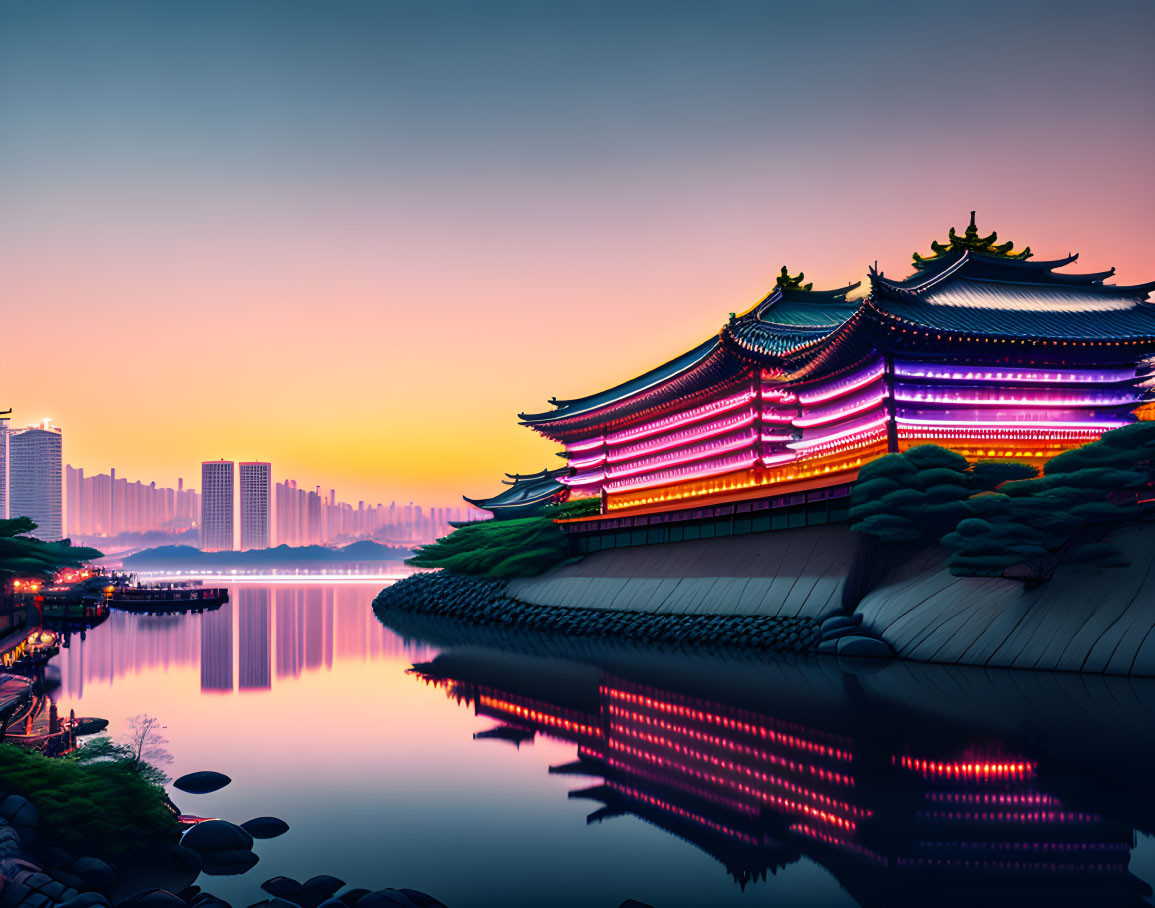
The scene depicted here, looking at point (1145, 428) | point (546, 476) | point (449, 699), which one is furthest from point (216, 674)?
point (546, 476)

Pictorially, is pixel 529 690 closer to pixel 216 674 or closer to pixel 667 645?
pixel 667 645

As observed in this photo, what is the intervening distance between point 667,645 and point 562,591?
1478 cm

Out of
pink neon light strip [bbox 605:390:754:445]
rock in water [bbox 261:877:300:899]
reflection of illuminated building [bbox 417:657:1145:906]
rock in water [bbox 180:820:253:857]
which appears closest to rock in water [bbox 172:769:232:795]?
rock in water [bbox 180:820:253:857]

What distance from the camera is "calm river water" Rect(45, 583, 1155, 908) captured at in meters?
13.3

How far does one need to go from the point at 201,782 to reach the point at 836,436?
1433 inches

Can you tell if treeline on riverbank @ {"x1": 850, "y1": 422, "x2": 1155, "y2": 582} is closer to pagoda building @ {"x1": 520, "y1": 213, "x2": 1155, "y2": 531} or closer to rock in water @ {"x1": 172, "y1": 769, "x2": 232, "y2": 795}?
pagoda building @ {"x1": 520, "y1": 213, "x2": 1155, "y2": 531}

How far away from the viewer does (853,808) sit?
16.1 metres

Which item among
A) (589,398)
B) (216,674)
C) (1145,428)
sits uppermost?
(589,398)

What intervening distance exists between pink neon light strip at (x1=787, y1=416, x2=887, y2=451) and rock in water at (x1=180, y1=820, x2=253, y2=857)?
34715 mm

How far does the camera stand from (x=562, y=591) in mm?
57281

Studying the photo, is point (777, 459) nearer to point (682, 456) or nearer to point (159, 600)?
point (682, 456)

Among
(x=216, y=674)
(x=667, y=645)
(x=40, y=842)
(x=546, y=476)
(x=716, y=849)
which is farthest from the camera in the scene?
(x=546, y=476)

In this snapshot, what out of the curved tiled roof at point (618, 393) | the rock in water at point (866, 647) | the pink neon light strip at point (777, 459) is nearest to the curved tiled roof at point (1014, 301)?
the pink neon light strip at point (777, 459)

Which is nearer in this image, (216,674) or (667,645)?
(216,674)
